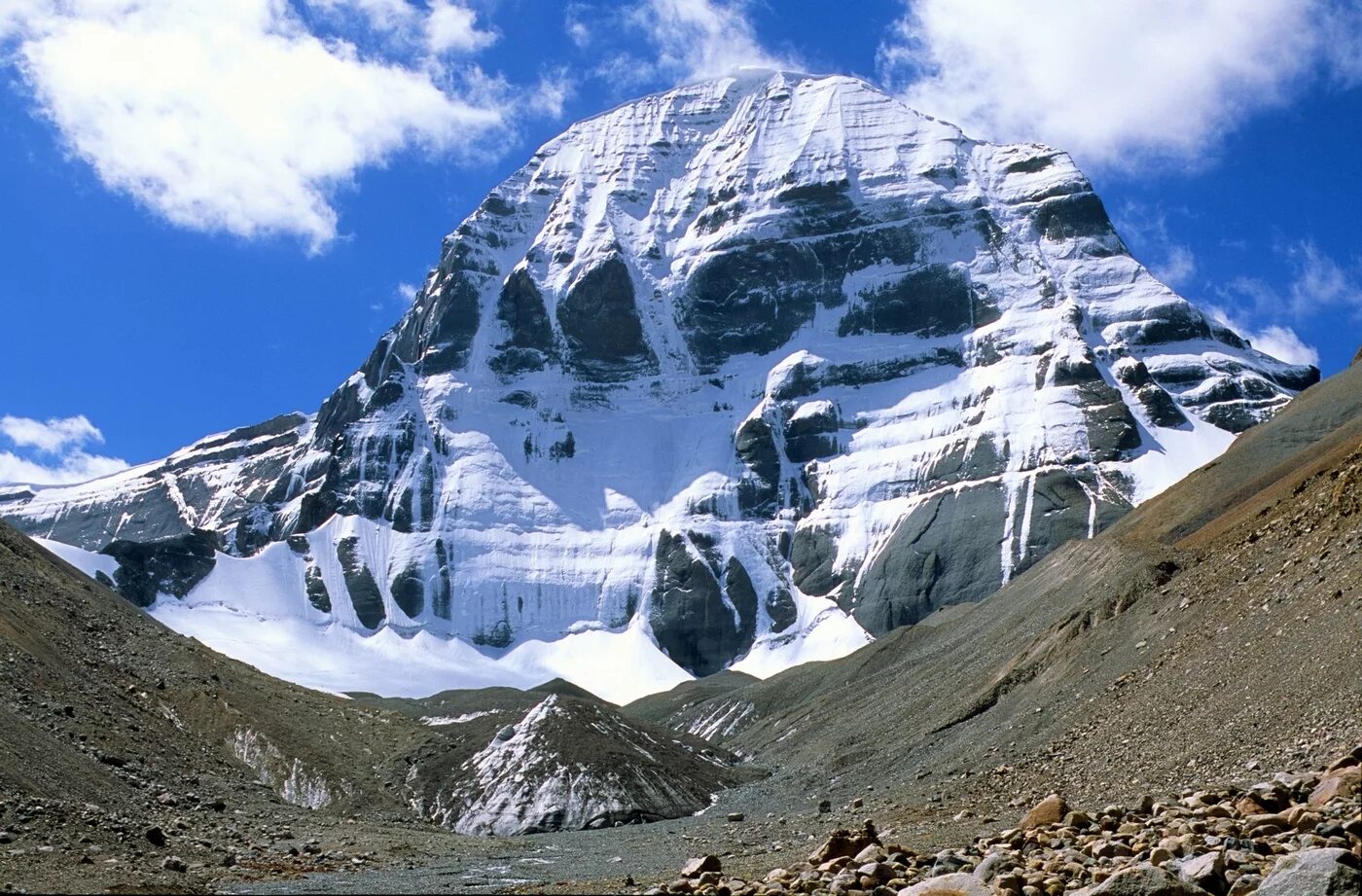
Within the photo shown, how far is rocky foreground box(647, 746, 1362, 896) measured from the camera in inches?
886

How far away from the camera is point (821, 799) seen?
2805 inches

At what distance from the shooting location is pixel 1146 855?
2555 centimetres

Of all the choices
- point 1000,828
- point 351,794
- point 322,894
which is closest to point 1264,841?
point 1000,828

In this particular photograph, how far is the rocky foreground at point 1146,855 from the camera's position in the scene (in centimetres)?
2250

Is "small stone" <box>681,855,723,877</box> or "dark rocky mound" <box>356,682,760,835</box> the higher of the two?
"dark rocky mound" <box>356,682,760,835</box>

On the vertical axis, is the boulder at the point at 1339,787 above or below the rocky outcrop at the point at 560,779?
below

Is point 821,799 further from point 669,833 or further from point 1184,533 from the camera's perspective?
point 1184,533

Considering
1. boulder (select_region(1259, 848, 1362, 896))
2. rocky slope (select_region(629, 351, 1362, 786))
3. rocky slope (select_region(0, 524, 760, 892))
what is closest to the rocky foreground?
boulder (select_region(1259, 848, 1362, 896))

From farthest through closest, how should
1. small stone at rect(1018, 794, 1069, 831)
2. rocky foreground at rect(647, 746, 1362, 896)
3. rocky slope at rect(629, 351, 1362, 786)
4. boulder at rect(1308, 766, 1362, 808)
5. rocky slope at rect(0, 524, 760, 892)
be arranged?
1. rocky slope at rect(0, 524, 760, 892)
2. rocky slope at rect(629, 351, 1362, 786)
3. small stone at rect(1018, 794, 1069, 831)
4. boulder at rect(1308, 766, 1362, 808)
5. rocky foreground at rect(647, 746, 1362, 896)

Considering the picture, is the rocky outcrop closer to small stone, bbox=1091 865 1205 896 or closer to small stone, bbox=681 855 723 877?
small stone, bbox=681 855 723 877

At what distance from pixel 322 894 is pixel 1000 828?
17.9 m

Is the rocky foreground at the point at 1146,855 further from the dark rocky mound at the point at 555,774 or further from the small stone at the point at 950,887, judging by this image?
the dark rocky mound at the point at 555,774

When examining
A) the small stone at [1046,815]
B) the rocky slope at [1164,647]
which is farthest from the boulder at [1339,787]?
the rocky slope at [1164,647]

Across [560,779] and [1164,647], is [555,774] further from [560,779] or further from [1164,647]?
[1164,647]
